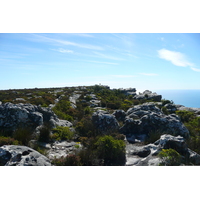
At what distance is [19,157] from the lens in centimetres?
474

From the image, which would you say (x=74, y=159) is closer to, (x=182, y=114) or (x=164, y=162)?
(x=164, y=162)

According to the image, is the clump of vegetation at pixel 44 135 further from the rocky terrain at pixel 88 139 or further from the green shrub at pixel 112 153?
the green shrub at pixel 112 153

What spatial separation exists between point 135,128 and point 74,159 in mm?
5626

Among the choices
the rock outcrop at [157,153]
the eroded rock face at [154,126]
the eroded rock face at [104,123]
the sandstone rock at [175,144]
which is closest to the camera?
the rock outcrop at [157,153]

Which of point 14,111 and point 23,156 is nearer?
point 23,156

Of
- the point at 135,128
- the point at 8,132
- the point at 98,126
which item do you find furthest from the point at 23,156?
the point at 135,128

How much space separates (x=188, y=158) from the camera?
18.7 ft

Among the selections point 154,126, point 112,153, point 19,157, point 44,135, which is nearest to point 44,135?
point 44,135

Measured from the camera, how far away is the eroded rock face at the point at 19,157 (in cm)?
456

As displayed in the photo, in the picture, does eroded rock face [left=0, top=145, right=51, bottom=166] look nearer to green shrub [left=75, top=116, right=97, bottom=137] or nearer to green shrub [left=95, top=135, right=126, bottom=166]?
green shrub [left=95, top=135, right=126, bottom=166]

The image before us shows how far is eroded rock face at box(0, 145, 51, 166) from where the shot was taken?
15.0ft

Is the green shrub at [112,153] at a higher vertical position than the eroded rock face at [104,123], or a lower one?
lower

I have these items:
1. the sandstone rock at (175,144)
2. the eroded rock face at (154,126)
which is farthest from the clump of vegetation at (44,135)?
the sandstone rock at (175,144)

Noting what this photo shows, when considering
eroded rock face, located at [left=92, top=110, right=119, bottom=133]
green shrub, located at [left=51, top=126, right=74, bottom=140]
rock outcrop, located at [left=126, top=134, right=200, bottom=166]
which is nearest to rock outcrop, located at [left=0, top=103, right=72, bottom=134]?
green shrub, located at [left=51, top=126, right=74, bottom=140]
